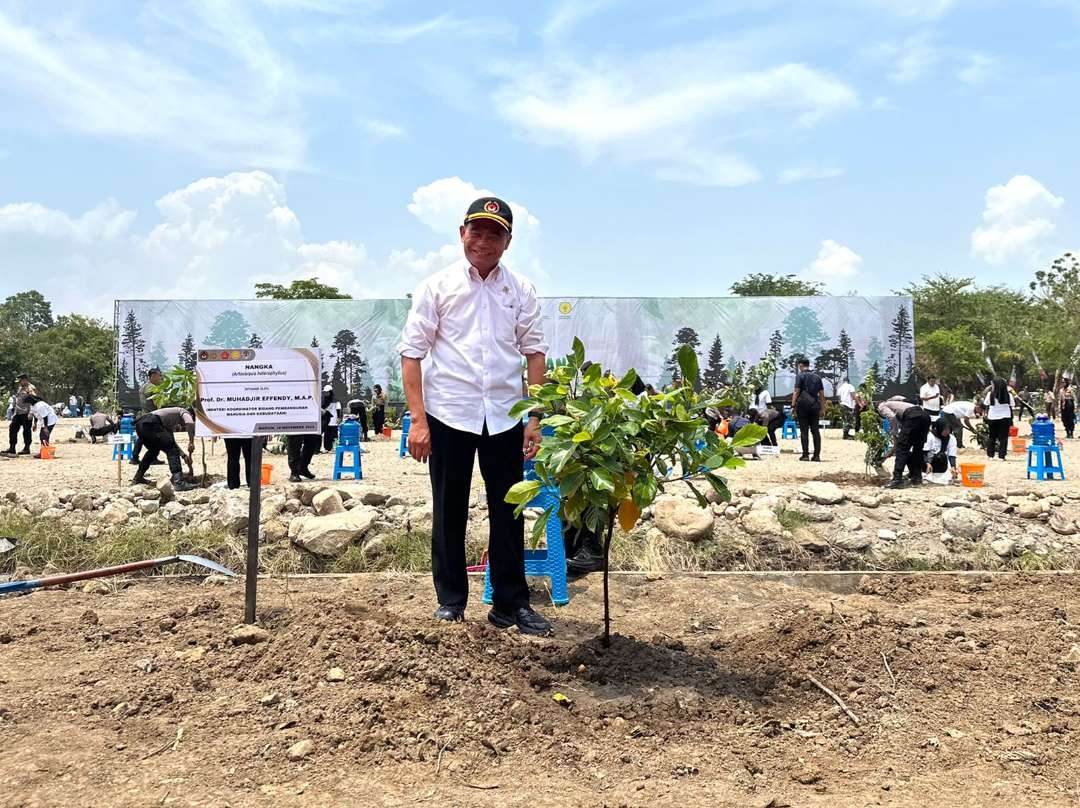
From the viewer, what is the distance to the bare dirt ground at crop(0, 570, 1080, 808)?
94.7 inches

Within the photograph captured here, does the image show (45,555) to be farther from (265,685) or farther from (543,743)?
(543,743)

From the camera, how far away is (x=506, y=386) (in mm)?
3623

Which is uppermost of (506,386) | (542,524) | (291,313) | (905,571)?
(291,313)

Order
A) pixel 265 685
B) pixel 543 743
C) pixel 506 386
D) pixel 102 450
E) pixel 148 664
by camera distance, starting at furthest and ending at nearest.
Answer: pixel 102 450
pixel 506 386
pixel 148 664
pixel 265 685
pixel 543 743

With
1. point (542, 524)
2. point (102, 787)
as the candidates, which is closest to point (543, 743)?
point (542, 524)

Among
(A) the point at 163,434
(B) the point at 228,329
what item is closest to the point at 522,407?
(A) the point at 163,434

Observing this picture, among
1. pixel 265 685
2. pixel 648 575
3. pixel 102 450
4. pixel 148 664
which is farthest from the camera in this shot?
pixel 102 450

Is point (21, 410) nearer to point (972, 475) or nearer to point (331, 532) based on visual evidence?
point (331, 532)

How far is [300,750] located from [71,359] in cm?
5808

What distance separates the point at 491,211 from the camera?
139 inches

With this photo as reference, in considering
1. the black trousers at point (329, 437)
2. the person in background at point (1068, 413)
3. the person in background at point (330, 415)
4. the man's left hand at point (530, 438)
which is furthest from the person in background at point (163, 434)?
the person in background at point (1068, 413)

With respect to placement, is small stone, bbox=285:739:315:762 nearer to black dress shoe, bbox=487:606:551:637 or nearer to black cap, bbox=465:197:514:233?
black dress shoe, bbox=487:606:551:637

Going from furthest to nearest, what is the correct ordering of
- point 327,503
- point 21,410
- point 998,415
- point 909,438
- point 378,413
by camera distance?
point 378,413, point 21,410, point 998,415, point 909,438, point 327,503

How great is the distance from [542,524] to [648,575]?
79.4 inches
